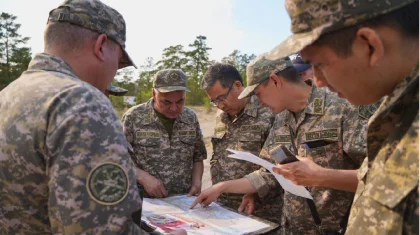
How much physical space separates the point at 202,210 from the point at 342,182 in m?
0.99

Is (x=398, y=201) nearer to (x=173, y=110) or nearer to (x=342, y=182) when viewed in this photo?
(x=342, y=182)

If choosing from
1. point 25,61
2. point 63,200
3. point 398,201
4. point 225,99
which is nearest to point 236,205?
point 225,99

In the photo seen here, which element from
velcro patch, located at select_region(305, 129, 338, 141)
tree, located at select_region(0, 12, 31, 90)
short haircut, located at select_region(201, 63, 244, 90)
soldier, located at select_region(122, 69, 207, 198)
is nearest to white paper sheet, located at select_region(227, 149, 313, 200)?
velcro patch, located at select_region(305, 129, 338, 141)

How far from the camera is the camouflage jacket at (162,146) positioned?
3215mm

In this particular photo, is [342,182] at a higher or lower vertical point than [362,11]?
lower

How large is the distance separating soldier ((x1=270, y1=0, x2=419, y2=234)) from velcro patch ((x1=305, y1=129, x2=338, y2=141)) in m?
1.06

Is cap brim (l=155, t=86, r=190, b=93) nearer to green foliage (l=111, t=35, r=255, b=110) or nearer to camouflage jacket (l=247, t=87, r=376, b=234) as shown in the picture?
camouflage jacket (l=247, t=87, r=376, b=234)

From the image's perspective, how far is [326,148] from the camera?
2090 mm

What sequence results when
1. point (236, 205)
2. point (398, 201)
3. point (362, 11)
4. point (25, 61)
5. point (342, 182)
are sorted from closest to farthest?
point (398, 201) → point (362, 11) → point (342, 182) → point (236, 205) → point (25, 61)

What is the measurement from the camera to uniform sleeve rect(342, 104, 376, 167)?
193cm

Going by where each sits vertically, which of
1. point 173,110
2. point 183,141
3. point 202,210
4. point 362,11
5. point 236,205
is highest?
point 362,11

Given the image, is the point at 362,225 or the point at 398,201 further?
the point at 362,225

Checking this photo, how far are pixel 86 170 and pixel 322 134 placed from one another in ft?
4.81

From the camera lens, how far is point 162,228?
199cm
